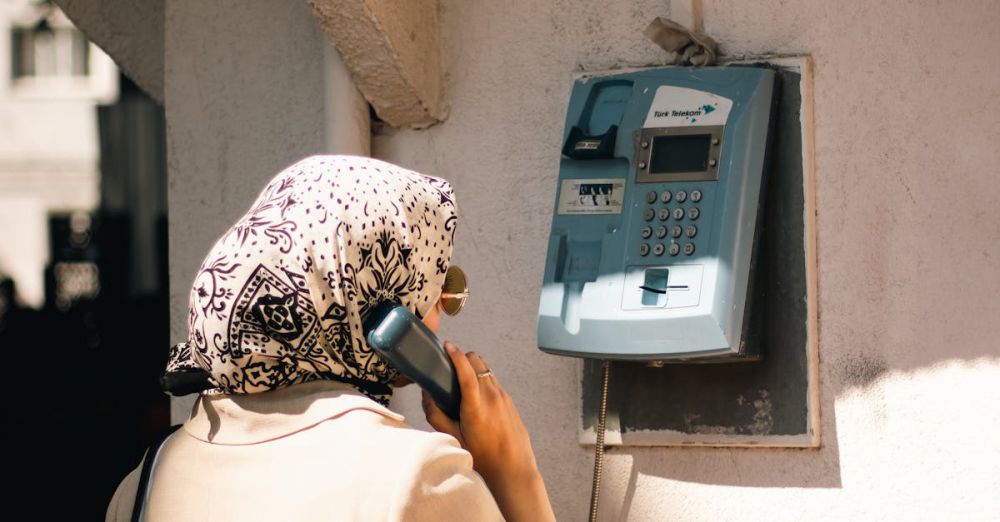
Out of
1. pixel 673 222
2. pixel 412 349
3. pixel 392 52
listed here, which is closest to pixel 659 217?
pixel 673 222

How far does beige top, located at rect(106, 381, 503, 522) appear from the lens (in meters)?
1.24

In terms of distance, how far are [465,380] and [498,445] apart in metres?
0.09

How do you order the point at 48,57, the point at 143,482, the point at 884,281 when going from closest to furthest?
the point at 143,482 < the point at 884,281 < the point at 48,57

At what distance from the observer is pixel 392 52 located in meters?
2.72

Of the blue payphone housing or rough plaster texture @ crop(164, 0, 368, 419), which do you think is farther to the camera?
rough plaster texture @ crop(164, 0, 368, 419)

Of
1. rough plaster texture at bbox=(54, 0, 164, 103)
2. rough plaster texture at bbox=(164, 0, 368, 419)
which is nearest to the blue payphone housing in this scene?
rough plaster texture at bbox=(164, 0, 368, 419)

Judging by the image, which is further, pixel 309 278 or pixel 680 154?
pixel 680 154

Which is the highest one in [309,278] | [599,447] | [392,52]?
[392,52]

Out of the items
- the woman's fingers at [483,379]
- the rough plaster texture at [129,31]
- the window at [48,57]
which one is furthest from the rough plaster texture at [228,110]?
the window at [48,57]

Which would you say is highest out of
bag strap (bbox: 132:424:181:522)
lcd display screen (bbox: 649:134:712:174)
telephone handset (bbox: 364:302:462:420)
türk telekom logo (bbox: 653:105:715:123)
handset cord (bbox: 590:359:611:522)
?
türk telekom logo (bbox: 653:105:715:123)

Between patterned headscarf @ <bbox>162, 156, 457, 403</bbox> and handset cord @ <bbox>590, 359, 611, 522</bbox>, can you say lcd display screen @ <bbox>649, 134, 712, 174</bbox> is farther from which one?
patterned headscarf @ <bbox>162, 156, 457, 403</bbox>

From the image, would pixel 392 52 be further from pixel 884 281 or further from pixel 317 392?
pixel 317 392

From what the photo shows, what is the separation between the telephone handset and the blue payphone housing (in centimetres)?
106

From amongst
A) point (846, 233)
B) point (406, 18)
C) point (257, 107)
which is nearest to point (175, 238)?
point (257, 107)
